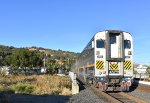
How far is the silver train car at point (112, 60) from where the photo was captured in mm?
26422

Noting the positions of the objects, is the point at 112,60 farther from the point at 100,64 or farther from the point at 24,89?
the point at 24,89

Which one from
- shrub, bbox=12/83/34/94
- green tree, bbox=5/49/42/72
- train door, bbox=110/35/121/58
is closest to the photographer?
train door, bbox=110/35/121/58

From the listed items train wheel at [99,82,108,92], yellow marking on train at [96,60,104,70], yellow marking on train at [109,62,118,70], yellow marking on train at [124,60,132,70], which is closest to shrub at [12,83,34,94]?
train wheel at [99,82,108,92]

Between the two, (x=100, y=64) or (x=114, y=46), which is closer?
(x=100, y=64)

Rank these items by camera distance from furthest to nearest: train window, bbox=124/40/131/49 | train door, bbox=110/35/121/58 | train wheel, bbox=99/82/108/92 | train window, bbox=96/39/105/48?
train window, bbox=124/40/131/49 → train window, bbox=96/39/105/48 → train wheel, bbox=99/82/108/92 → train door, bbox=110/35/121/58

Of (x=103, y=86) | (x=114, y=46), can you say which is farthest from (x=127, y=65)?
(x=103, y=86)

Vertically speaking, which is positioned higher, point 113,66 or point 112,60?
point 112,60

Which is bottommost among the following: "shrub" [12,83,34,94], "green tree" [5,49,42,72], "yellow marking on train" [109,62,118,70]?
"shrub" [12,83,34,94]

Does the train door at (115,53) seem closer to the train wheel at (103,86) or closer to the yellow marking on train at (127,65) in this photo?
the yellow marking on train at (127,65)

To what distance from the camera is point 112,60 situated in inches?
1036

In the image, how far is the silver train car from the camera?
1040 inches

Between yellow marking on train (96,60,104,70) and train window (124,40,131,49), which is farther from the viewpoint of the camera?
train window (124,40,131,49)

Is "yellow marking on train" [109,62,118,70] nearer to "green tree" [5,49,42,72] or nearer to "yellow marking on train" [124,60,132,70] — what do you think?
"yellow marking on train" [124,60,132,70]

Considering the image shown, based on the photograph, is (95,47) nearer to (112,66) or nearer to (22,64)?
(112,66)
